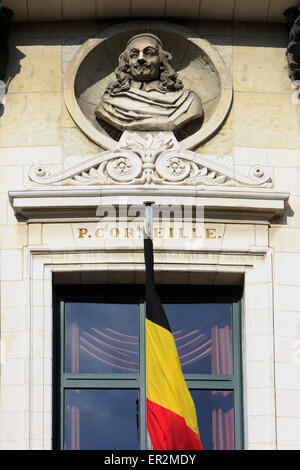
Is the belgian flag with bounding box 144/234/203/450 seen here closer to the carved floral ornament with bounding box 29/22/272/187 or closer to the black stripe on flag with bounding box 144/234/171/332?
the black stripe on flag with bounding box 144/234/171/332

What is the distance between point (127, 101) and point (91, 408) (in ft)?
13.5

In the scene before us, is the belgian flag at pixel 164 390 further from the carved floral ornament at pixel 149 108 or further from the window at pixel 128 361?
the carved floral ornament at pixel 149 108

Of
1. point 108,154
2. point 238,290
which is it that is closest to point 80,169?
point 108,154

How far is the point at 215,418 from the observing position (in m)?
24.8

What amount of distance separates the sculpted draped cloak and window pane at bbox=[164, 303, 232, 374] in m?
2.41

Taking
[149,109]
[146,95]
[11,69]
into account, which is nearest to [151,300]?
[149,109]

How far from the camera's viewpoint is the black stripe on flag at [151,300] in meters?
23.9

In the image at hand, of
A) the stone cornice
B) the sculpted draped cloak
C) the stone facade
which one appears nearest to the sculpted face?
the sculpted draped cloak

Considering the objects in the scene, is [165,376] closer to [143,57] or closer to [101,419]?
[101,419]

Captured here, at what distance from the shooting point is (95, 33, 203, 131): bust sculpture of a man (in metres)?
25.9

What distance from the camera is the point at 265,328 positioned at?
24672mm

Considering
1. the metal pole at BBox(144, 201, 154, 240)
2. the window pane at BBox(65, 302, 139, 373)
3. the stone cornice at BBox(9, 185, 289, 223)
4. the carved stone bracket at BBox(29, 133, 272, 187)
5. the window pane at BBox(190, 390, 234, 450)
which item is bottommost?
the window pane at BBox(190, 390, 234, 450)

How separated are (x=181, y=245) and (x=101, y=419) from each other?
94.9 inches

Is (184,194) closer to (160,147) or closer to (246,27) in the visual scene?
(160,147)
